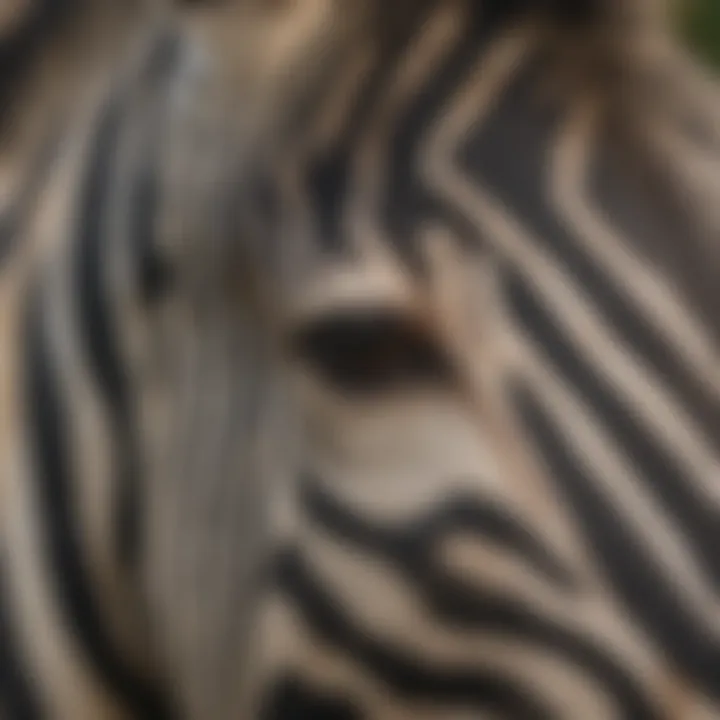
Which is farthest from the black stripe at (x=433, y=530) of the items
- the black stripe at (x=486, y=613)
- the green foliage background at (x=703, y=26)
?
the green foliage background at (x=703, y=26)

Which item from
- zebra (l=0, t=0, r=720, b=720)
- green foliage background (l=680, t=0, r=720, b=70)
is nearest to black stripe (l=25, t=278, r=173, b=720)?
zebra (l=0, t=0, r=720, b=720)

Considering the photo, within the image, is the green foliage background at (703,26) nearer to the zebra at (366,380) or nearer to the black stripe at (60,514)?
the zebra at (366,380)

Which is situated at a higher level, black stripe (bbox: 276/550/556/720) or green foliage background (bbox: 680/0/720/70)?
green foliage background (bbox: 680/0/720/70)

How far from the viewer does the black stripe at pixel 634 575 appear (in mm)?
223

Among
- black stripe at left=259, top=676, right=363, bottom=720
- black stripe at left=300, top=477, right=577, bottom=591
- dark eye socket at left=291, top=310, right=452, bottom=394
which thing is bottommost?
black stripe at left=259, top=676, right=363, bottom=720

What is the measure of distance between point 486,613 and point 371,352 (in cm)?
5

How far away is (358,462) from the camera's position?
9.4 inches

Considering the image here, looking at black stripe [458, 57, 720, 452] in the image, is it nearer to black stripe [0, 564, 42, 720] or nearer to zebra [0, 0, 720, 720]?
zebra [0, 0, 720, 720]

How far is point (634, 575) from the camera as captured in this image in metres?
0.23

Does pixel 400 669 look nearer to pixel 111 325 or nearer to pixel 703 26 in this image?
pixel 111 325

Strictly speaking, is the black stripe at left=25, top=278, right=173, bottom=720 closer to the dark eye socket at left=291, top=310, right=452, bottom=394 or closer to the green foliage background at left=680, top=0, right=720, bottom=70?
the dark eye socket at left=291, top=310, right=452, bottom=394

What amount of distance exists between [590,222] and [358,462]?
0.06 m

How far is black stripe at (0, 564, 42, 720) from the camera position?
25cm

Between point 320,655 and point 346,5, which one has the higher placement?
point 346,5
